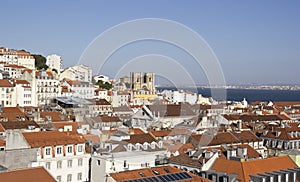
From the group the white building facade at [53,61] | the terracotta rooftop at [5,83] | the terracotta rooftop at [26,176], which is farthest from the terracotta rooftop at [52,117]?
the white building facade at [53,61]

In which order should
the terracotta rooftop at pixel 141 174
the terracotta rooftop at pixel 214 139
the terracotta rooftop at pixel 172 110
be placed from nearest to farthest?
the terracotta rooftop at pixel 141 174 → the terracotta rooftop at pixel 214 139 → the terracotta rooftop at pixel 172 110

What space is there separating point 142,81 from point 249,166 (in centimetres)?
5231

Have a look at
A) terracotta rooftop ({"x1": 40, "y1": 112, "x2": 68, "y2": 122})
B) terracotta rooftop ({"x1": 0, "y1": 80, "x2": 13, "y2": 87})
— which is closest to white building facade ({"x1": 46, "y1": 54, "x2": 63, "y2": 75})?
terracotta rooftop ({"x1": 0, "y1": 80, "x2": 13, "y2": 87})

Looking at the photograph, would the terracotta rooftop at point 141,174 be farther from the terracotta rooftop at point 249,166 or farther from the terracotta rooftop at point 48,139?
the terracotta rooftop at point 48,139

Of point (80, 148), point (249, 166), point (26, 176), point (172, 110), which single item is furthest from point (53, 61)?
point (26, 176)

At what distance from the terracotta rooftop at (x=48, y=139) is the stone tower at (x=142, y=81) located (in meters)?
33.3

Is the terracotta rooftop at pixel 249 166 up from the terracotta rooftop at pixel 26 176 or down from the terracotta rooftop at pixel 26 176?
down

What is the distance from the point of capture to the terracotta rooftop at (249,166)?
24.6 m

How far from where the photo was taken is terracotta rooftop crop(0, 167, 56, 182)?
17203mm

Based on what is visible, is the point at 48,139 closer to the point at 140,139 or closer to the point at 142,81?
the point at 140,139

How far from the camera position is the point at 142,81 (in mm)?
76625

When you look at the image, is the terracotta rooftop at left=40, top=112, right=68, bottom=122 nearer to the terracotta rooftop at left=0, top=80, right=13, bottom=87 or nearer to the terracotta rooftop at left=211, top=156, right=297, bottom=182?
the terracotta rooftop at left=0, top=80, right=13, bottom=87

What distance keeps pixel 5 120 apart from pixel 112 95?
47.3 meters

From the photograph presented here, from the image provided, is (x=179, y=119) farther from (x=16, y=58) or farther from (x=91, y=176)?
(x=16, y=58)
